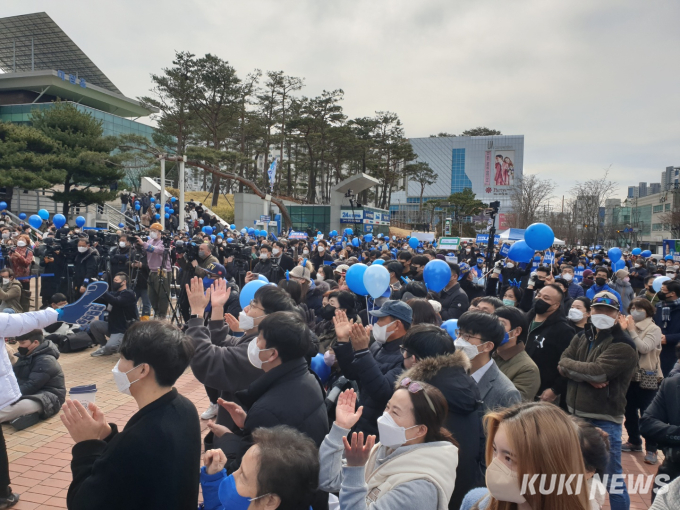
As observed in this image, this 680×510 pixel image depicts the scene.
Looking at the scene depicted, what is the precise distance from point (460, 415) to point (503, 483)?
0.82 m

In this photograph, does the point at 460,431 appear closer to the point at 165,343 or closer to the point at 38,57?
the point at 165,343

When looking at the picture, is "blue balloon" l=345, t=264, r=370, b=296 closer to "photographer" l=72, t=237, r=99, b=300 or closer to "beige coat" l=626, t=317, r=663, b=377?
"beige coat" l=626, t=317, r=663, b=377

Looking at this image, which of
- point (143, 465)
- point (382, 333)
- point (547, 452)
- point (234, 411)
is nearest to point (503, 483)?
point (547, 452)

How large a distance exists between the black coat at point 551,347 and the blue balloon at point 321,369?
1840mm

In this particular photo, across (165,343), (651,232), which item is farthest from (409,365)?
(651,232)

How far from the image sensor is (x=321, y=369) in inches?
140

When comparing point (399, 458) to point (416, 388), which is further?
point (416, 388)

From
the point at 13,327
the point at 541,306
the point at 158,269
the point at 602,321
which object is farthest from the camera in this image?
the point at 158,269

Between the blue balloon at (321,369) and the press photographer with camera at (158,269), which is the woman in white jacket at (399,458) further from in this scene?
the press photographer with camera at (158,269)

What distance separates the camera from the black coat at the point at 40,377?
5.02 metres

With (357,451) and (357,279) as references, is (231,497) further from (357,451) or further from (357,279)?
(357,279)

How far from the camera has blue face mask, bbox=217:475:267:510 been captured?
5.45 ft

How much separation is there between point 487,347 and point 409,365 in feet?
1.98

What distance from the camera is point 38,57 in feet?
156
